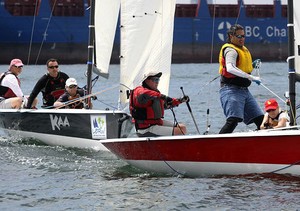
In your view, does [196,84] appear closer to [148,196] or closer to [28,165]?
[28,165]

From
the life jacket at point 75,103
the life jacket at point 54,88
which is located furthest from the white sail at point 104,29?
the life jacket at point 75,103

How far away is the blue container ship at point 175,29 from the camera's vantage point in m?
49.6

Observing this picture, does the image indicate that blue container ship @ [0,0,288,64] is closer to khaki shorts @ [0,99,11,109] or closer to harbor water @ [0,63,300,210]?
khaki shorts @ [0,99,11,109]

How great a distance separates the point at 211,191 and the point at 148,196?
682 millimetres

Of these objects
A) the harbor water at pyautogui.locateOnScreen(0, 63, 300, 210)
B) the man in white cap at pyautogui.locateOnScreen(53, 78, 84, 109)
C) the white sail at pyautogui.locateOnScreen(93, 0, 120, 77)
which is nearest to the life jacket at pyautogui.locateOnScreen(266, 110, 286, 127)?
the harbor water at pyautogui.locateOnScreen(0, 63, 300, 210)

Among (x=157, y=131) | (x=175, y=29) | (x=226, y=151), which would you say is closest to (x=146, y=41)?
(x=157, y=131)

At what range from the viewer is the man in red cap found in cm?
1027

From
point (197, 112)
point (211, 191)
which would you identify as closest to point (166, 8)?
point (211, 191)

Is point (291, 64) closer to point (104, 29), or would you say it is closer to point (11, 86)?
point (104, 29)

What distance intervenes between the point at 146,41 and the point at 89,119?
1484 mm

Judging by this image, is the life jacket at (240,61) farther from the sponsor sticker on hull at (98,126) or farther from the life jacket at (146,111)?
the sponsor sticker on hull at (98,126)

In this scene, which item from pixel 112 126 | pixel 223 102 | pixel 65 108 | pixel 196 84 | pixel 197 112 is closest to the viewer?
pixel 223 102

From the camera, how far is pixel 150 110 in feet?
34.8

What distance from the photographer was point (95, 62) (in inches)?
574
